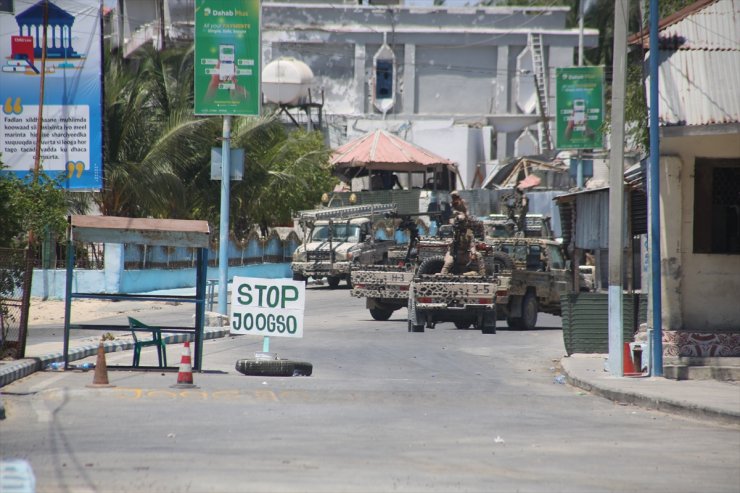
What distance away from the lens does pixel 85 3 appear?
910 inches

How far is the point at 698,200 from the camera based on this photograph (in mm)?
16125

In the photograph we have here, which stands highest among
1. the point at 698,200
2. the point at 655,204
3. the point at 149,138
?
the point at 149,138

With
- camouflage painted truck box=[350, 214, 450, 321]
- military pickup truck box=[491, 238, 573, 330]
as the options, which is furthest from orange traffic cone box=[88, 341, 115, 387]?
military pickup truck box=[491, 238, 573, 330]

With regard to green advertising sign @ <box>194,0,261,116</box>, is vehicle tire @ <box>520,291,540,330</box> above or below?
below

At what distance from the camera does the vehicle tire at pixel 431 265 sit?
2316 cm

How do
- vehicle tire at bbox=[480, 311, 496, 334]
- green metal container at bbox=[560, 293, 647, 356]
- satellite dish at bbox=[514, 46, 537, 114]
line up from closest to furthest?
green metal container at bbox=[560, 293, 647, 356] → vehicle tire at bbox=[480, 311, 496, 334] → satellite dish at bbox=[514, 46, 537, 114]

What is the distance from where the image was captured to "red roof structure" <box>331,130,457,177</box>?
52.8 m

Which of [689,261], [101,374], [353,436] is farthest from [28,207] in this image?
[353,436]

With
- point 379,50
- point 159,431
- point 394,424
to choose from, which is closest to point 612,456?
point 394,424

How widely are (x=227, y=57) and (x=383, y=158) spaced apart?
30.5m

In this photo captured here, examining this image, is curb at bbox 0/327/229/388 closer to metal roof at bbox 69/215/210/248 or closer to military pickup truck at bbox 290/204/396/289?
metal roof at bbox 69/215/210/248

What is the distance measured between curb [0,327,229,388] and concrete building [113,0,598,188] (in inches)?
1483

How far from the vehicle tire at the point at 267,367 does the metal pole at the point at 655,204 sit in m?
5.12

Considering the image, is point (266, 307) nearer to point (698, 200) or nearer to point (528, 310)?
point (698, 200)
